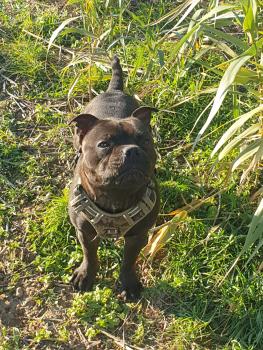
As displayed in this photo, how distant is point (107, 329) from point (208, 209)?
86cm

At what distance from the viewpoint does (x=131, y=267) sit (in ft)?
9.37

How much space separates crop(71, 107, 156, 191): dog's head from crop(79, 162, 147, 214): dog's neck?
0.19 feet

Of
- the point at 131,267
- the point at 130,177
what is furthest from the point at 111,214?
the point at 131,267

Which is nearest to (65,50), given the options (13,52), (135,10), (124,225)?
(13,52)

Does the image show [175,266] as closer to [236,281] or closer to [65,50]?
[236,281]

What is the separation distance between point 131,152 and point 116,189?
0.18 meters

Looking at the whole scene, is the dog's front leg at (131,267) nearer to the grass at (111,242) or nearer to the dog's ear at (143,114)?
the grass at (111,242)

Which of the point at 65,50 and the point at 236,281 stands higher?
the point at 65,50

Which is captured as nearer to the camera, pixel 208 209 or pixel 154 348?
pixel 154 348

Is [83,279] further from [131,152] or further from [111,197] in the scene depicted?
[131,152]

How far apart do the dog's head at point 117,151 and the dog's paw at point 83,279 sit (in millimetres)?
603

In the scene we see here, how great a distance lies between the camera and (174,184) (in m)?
3.31

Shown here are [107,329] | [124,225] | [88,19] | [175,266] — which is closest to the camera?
[124,225]

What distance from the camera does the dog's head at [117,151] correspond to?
2.34 metres
